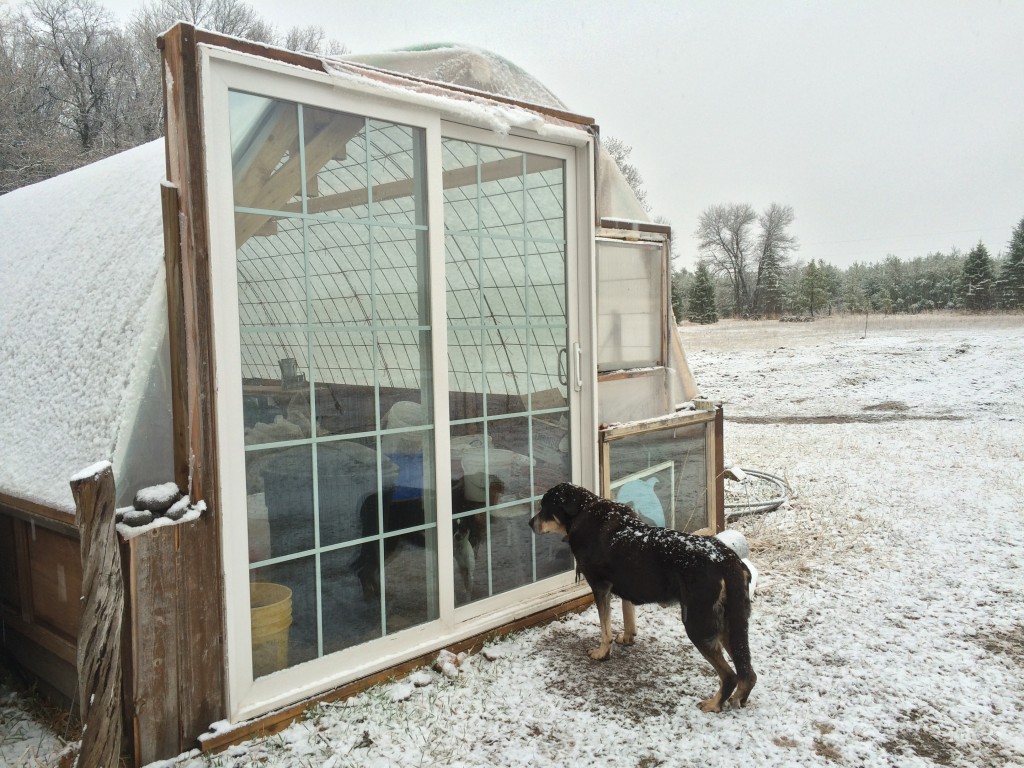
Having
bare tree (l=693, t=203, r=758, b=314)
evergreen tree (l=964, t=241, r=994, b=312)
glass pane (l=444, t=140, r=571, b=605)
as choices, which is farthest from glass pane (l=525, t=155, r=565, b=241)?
bare tree (l=693, t=203, r=758, b=314)

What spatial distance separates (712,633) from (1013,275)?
34.5 meters

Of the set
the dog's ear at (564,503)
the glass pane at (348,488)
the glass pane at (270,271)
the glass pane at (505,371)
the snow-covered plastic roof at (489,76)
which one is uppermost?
the snow-covered plastic roof at (489,76)

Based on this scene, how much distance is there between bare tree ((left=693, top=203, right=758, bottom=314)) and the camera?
46.0m

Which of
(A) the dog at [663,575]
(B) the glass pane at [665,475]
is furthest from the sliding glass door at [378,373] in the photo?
(B) the glass pane at [665,475]

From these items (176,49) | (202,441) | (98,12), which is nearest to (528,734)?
(202,441)

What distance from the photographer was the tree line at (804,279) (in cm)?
3048

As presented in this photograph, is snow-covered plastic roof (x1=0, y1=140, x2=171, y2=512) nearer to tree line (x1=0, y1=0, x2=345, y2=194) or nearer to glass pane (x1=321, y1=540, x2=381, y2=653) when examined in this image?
glass pane (x1=321, y1=540, x2=381, y2=653)

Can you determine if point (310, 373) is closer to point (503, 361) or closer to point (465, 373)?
point (465, 373)

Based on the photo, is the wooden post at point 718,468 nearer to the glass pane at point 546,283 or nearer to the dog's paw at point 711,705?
the glass pane at point 546,283

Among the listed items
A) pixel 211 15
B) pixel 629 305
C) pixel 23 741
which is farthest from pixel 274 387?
pixel 211 15

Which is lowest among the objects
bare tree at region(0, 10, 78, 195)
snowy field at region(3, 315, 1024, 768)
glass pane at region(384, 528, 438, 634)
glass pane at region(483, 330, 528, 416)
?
snowy field at region(3, 315, 1024, 768)

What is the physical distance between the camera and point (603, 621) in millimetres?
3320

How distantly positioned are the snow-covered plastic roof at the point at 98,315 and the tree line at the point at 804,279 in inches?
1004

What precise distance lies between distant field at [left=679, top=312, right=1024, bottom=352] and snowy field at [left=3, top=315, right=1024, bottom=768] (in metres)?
16.9
